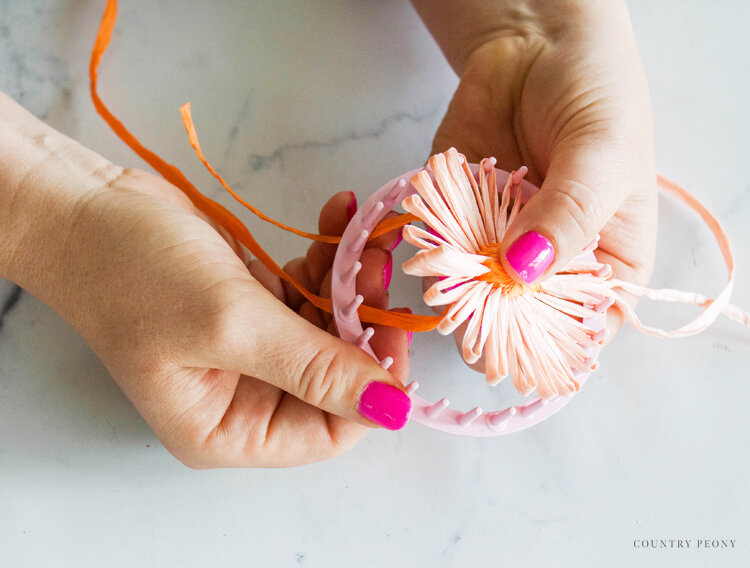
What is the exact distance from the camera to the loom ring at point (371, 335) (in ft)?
2.17

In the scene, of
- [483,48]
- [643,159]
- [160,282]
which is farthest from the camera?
[483,48]

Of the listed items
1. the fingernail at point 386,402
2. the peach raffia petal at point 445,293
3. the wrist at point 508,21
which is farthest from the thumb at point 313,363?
the wrist at point 508,21

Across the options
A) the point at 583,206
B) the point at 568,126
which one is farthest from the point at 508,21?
the point at 583,206

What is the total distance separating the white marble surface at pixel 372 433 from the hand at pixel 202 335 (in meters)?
0.11

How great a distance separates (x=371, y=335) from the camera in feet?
2.15

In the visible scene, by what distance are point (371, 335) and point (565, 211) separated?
0.22 metres

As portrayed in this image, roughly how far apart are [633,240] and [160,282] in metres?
0.54

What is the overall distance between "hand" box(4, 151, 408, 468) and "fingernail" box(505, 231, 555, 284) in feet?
0.53

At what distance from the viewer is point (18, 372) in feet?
2.66

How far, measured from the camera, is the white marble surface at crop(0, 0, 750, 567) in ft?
2.56

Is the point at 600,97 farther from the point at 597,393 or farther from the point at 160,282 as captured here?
the point at 160,282

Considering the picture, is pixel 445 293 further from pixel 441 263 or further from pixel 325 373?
pixel 325 373

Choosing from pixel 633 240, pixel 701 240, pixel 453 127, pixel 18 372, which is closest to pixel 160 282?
pixel 18 372

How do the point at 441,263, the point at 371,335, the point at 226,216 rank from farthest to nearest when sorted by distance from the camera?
1. the point at 226,216
2. the point at 371,335
3. the point at 441,263
